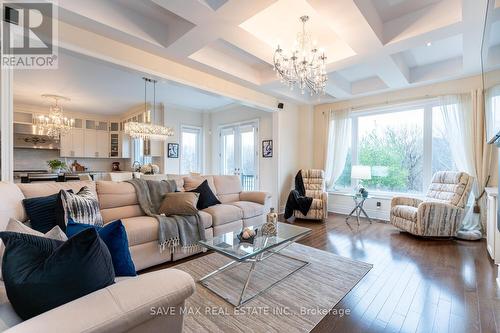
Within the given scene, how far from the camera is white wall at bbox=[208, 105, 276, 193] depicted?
5441 mm

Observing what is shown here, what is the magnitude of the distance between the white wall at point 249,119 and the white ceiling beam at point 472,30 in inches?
133

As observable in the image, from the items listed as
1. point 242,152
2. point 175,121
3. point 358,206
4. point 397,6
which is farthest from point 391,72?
point 175,121

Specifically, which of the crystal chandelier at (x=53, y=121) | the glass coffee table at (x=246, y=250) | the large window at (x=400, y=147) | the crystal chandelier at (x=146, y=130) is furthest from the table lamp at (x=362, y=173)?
the crystal chandelier at (x=53, y=121)

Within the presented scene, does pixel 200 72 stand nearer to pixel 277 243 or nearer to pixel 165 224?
pixel 165 224

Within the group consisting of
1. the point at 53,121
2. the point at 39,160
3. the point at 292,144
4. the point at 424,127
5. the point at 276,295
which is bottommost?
the point at 276,295

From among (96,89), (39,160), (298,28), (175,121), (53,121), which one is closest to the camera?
(298,28)

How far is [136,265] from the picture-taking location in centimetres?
248

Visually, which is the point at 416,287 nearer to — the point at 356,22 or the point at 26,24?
the point at 356,22

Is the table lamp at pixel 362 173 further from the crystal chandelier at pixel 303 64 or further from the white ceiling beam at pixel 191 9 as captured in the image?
the white ceiling beam at pixel 191 9

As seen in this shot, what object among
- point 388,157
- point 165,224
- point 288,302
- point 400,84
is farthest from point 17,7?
point 388,157

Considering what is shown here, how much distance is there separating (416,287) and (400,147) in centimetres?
324

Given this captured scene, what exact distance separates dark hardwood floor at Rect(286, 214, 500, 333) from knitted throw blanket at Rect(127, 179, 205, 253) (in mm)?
1634

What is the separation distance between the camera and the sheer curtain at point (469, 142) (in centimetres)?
369

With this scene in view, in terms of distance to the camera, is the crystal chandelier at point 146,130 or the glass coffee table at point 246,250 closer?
the glass coffee table at point 246,250
